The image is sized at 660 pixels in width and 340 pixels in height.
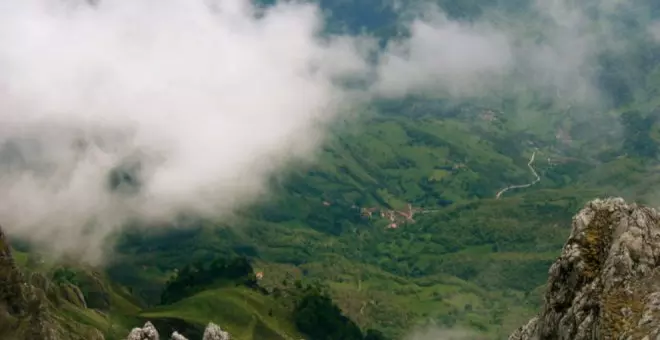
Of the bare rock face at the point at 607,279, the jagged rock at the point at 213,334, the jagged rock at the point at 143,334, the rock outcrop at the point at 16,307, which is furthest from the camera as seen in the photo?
the jagged rock at the point at 213,334

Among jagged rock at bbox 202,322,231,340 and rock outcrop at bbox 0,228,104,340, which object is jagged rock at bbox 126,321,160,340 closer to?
jagged rock at bbox 202,322,231,340

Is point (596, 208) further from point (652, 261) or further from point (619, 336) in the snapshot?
point (619, 336)

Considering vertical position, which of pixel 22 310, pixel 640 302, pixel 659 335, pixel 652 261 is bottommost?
pixel 22 310

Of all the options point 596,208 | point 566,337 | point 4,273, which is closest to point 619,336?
point 566,337

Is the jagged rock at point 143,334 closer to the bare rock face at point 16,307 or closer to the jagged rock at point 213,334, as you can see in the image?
the jagged rock at point 213,334

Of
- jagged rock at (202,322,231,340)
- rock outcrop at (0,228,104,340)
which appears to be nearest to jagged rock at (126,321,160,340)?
jagged rock at (202,322,231,340)

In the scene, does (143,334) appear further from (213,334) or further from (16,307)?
(16,307)

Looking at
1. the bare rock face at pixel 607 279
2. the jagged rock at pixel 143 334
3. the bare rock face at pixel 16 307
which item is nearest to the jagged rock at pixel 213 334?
the jagged rock at pixel 143 334

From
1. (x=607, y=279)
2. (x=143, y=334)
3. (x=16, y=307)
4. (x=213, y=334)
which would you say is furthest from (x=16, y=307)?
(x=607, y=279)
